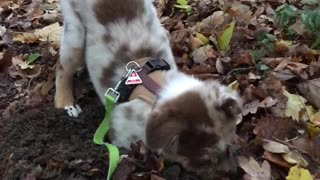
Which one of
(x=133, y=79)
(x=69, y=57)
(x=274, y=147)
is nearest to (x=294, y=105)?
(x=274, y=147)

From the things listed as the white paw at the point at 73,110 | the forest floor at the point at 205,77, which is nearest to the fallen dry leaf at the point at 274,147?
the forest floor at the point at 205,77

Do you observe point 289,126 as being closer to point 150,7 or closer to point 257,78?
point 257,78

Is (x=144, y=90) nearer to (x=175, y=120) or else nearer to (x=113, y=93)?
(x=113, y=93)

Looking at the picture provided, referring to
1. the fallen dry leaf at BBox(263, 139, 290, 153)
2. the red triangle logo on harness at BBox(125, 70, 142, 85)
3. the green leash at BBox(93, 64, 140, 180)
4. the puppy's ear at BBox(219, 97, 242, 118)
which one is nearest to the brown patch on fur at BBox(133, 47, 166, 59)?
the green leash at BBox(93, 64, 140, 180)

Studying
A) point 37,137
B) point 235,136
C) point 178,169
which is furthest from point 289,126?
point 37,137

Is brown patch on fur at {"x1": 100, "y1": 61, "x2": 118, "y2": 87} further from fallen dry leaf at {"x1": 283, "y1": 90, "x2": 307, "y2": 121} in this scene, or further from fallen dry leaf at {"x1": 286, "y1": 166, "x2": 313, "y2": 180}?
fallen dry leaf at {"x1": 286, "y1": 166, "x2": 313, "y2": 180}

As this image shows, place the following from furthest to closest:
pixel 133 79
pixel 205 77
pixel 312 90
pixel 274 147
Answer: pixel 205 77, pixel 312 90, pixel 133 79, pixel 274 147
